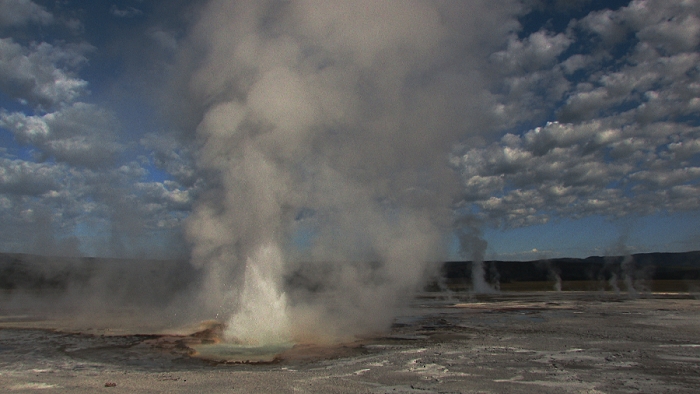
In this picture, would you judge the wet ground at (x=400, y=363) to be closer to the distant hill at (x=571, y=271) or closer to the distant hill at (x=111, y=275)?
the distant hill at (x=111, y=275)

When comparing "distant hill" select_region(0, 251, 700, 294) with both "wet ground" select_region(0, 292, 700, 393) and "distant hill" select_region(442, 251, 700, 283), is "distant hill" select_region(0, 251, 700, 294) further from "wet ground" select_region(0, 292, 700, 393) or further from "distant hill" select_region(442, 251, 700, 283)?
"wet ground" select_region(0, 292, 700, 393)

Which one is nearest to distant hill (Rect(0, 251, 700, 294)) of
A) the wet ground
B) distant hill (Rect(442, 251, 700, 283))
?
distant hill (Rect(442, 251, 700, 283))

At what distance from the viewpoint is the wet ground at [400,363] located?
9.97 m

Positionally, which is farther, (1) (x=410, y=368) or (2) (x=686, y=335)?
(2) (x=686, y=335)

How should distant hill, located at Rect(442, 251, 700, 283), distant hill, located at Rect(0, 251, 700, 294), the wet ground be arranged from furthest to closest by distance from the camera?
distant hill, located at Rect(442, 251, 700, 283), distant hill, located at Rect(0, 251, 700, 294), the wet ground

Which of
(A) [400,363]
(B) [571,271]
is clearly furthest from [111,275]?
(B) [571,271]

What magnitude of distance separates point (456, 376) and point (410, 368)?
132cm

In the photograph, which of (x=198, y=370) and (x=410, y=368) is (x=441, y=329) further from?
(x=198, y=370)

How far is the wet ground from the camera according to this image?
9.97 m

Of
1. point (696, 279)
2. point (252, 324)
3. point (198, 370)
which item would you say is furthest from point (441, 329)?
point (696, 279)

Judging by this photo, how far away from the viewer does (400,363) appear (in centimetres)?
1240

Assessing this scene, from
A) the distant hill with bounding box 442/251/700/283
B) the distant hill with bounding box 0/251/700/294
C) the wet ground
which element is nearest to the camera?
the wet ground

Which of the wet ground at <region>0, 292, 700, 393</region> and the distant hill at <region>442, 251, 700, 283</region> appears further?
the distant hill at <region>442, 251, 700, 283</region>

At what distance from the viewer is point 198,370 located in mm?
12008
